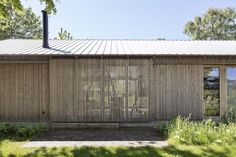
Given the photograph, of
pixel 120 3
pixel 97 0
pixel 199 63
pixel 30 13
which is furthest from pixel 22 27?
pixel 199 63

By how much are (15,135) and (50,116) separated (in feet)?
6.68

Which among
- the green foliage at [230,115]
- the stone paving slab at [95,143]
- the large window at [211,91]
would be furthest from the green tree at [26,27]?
the stone paving slab at [95,143]

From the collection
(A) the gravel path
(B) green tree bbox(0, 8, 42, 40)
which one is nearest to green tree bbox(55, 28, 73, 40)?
(B) green tree bbox(0, 8, 42, 40)

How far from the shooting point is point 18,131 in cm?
991

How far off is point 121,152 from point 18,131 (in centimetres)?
409

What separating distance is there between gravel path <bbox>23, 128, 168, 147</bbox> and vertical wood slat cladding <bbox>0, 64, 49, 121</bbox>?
1570 mm

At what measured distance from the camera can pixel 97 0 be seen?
648 inches

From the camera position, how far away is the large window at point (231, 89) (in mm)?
12250

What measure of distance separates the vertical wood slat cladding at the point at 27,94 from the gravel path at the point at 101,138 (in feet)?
5.15

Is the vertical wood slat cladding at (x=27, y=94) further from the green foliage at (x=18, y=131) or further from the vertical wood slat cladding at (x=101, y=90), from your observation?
the green foliage at (x=18, y=131)

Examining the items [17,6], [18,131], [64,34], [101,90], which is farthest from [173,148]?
[64,34]

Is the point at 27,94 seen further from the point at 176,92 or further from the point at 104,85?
the point at 176,92

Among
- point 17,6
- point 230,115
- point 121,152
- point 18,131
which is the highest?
point 17,6

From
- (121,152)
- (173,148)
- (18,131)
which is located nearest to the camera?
(121,152)
